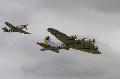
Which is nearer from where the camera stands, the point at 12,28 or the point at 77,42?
the point at 77,42

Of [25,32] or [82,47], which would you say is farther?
[25,32]

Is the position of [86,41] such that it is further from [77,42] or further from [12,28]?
[12,28]

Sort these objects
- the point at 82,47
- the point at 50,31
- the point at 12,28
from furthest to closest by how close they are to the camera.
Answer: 1. the point at 12,28
2. the point at 82,47
3. the point at 50,31

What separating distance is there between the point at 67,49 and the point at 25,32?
28266mm

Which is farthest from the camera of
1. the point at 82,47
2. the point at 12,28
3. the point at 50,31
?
the point at 12,28

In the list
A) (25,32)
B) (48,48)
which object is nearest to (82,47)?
(48,48)

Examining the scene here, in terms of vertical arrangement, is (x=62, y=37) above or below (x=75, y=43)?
above

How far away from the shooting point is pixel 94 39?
4414 inches

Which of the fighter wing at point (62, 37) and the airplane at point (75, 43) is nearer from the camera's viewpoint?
the fighter wing at point (62, 37)

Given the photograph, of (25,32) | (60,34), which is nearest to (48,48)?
(60,34)

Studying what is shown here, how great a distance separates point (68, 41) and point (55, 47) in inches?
266

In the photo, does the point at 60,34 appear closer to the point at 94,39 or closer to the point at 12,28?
the point at 94,39

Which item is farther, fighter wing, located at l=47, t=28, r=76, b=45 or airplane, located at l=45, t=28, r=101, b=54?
airplane, located at l=45, t=28, r=101, b=54

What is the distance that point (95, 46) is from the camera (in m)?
114
